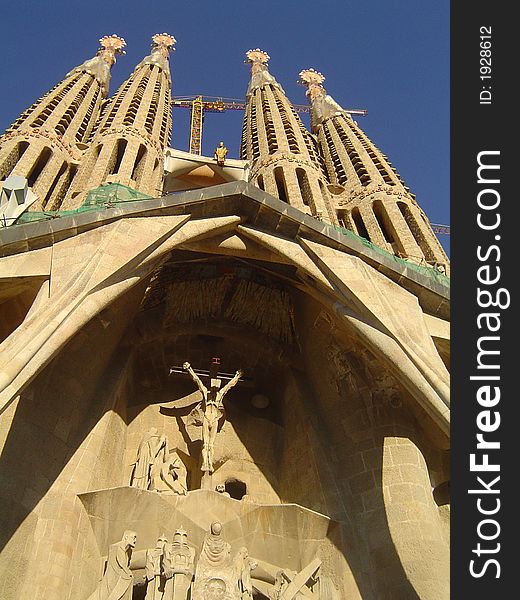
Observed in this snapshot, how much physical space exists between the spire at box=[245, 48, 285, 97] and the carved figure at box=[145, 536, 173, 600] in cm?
2260

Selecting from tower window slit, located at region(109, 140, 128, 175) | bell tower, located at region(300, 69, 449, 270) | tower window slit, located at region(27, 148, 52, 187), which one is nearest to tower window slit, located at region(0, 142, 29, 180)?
tower window slit, located at region(27, 148, 52, 187)

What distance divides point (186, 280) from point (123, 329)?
1.10 meters

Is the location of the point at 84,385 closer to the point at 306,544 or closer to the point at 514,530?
the point at 306,544

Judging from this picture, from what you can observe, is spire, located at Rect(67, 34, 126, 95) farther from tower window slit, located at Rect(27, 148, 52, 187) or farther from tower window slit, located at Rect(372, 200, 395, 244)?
tower window slit, located at Rect(372, 200, 395, 244)

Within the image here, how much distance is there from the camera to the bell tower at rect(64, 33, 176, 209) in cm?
1758

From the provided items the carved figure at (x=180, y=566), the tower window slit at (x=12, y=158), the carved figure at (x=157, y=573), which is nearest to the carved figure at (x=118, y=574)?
the carved figure at (x=157, y=573)

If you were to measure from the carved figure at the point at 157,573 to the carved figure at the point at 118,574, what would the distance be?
20cm

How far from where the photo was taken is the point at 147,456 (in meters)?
9.85

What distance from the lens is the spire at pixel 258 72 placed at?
29038 millimetres

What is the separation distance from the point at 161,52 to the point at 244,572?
81.8 feet

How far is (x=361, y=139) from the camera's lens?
76.0ft

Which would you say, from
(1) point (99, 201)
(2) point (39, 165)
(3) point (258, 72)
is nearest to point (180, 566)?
(1) point (99, 201)

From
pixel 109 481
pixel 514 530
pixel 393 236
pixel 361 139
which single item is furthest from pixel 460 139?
pixel 361 139

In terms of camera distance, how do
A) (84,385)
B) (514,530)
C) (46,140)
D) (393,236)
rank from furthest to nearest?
(46,140), (393,236), (84,385), (514,530)
